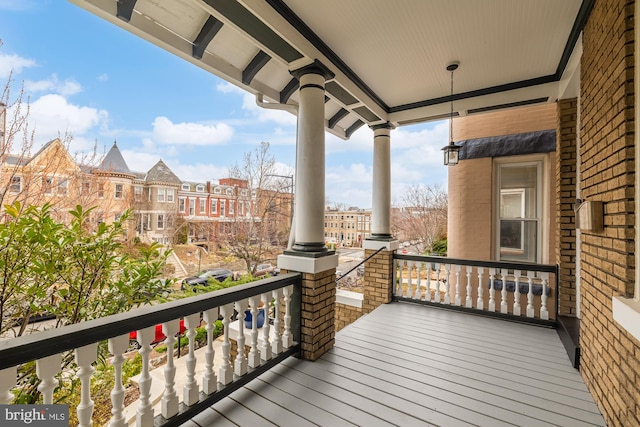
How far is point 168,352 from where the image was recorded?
1.62 metres

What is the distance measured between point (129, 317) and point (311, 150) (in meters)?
1.90

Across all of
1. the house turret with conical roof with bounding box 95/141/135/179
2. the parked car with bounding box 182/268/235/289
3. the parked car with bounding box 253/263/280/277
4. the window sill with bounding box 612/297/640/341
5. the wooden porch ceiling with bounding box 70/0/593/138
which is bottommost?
the parked car with bounding box 253/263/280/277

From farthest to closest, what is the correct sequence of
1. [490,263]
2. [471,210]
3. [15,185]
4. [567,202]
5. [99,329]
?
[471,210] < [490,263] < [567,202] < [15,185] < [99,329]

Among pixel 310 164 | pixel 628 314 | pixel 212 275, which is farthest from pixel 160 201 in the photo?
pixel 628 314

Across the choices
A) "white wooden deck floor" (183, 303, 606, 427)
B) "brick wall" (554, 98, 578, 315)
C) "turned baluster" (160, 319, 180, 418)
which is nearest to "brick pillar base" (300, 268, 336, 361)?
"white wooden deck floor" (183, 303, 606, 427)

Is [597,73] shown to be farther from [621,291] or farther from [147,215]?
Answer: [147,215]

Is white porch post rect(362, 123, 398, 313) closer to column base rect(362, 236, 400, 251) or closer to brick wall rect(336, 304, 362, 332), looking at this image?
column base rect(362, 236, 400, 251)

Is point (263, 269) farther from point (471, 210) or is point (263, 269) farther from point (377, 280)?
point (471, 210)

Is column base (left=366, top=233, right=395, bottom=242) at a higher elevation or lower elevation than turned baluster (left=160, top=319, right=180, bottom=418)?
higher

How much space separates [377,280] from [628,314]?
9.91 ft

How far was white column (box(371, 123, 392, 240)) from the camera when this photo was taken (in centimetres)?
429

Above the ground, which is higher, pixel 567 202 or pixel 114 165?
pixel 114 165

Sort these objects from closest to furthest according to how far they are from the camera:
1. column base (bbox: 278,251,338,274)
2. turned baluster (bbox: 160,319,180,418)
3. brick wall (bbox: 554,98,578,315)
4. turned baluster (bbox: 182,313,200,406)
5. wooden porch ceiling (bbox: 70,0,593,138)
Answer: turned baluster (bbox: 160,319,180,418), turned baluster (bbox: 182,313,200,406), wooden porch ceiling (bbox: 70,0,593,138), column base (bbox: 278,251,338,274), brick wall (bbox: 554,98,578,315)

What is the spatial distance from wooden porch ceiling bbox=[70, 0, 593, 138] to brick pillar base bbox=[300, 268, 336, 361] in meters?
2.11
